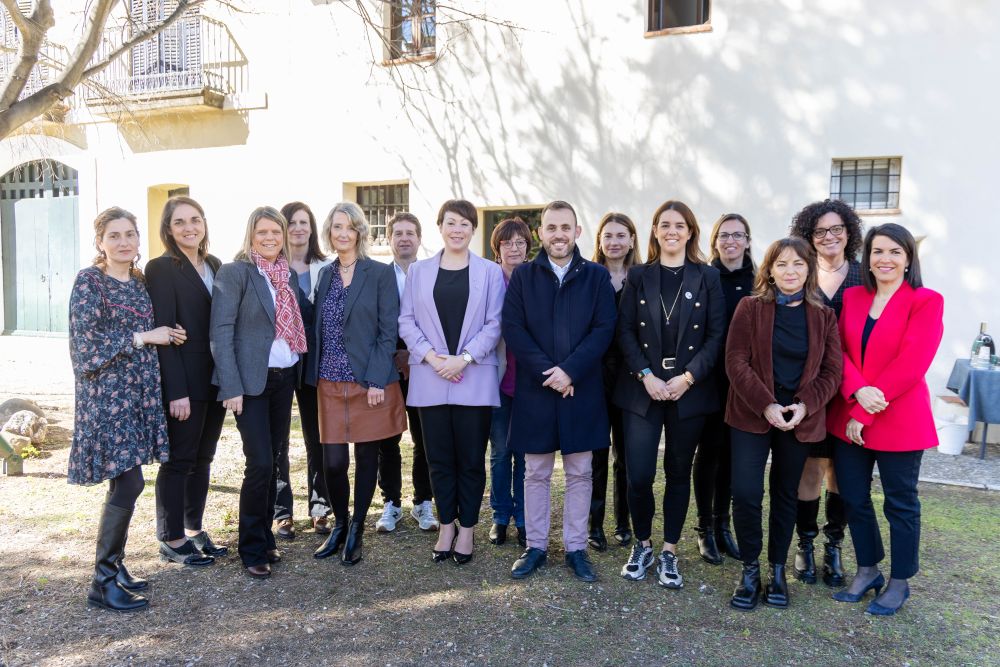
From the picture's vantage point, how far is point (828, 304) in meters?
3.96

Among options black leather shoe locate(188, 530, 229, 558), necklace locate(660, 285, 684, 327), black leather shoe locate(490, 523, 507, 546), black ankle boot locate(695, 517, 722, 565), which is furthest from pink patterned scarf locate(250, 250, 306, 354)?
black ankle boot locate(695, 517, 722, 565)

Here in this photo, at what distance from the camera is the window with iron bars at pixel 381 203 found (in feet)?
34.8

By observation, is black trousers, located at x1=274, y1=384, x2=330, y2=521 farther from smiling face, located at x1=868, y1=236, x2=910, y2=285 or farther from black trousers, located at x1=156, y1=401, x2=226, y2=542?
smiling face, located at x1=868, y1=236, x2=910, y2=285

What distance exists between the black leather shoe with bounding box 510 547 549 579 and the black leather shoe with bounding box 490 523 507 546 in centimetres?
36

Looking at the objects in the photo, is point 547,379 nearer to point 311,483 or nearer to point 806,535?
point 806,535

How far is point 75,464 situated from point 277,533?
1.44 metres

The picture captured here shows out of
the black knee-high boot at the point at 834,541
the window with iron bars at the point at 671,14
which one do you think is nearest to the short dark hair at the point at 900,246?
the black knee-high boot at the point at 834,541

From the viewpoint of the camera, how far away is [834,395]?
3709 mm

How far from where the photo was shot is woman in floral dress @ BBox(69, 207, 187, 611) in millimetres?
3600

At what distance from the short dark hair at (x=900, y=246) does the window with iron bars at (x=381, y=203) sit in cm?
764

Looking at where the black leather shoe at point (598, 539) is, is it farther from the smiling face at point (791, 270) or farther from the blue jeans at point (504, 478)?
the smiling face at point (791, 270)

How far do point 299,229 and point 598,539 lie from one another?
8.91ft

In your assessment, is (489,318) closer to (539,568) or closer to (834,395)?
(539,568)

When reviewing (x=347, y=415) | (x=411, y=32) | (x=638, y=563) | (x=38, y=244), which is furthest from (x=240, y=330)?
(x=38, y=244)
